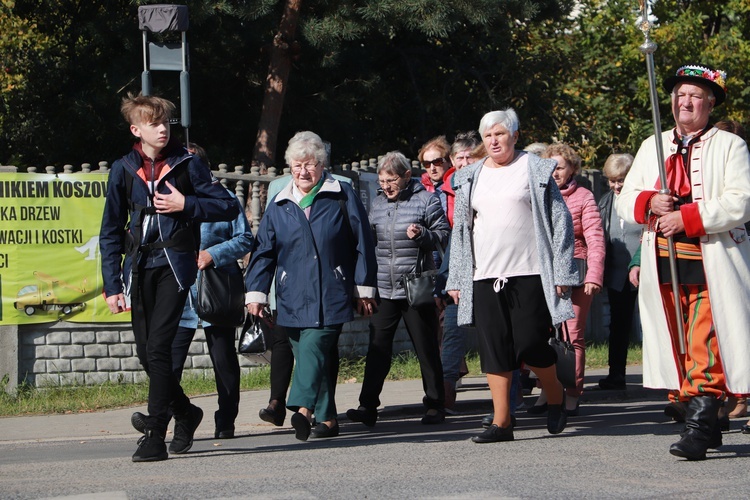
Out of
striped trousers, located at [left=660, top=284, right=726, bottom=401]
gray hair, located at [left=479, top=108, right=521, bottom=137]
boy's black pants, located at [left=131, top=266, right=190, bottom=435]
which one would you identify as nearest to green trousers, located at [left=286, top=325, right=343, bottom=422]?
boy's black pants, located at [left=131, top=266, right=190, bottom=435]

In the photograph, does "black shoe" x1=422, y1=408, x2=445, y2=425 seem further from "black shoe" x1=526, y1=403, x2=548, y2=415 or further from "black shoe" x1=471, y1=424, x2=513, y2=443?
"black shoe" x1=471, y1=424, x2=513, y2=443

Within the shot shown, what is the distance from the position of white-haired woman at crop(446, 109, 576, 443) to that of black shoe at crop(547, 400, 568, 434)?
323 mm

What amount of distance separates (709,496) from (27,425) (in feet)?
17.9

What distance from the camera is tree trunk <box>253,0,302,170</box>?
18750mm

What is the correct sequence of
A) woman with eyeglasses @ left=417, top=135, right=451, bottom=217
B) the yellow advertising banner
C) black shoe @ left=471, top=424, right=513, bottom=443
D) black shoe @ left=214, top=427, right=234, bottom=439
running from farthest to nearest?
the yellow advertising banner < woman with eyeglasses @ left=417, top=135, right=451, bottom=217 < black shoe @ left=214, top=427, right=234, bottom=439 < black shoe @ left=471, top=424, right=513, bottom=443

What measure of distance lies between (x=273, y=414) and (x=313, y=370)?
0.51 meters

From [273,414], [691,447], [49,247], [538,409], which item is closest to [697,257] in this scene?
[691,447]

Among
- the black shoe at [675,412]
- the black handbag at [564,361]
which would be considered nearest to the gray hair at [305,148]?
the black handbag at [564,361]

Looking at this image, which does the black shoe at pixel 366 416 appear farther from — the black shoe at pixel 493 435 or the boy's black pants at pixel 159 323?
the boy's black pants at pixel 159 323

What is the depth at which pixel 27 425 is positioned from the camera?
958 centimetres

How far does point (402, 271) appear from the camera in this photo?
9.05 m

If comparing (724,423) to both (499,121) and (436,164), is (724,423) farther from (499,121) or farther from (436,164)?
(436,164)

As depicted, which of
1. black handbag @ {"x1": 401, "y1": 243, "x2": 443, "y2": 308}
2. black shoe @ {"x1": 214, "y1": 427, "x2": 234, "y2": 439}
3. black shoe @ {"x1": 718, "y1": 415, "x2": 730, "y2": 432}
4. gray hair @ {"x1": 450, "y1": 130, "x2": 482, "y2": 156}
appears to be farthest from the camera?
gray hair @ {"x1": 450, "y1": 130, "x2": 482, "y2": 156}

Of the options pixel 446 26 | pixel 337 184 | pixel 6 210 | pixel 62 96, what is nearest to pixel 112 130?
pixel 62 96
